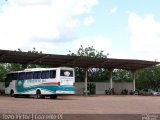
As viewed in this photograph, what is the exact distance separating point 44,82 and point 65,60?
11.6 m

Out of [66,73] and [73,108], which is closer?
[73,108]

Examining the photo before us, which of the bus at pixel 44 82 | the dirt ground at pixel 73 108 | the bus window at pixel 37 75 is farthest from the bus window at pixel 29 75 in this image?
the dirt ground at pixel 73 108

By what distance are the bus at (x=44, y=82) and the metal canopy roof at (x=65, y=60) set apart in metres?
3.17

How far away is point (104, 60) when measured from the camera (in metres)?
49.7

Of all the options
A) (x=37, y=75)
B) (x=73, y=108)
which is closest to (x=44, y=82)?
(x=37, y=75)

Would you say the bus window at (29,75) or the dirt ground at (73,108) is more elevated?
the bus window at (29,75)

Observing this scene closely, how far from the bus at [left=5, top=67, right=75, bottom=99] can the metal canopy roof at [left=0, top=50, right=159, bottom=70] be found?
10.4 feet

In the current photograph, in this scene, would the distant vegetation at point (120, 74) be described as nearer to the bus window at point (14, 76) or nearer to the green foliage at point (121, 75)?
the green foliage at point (121, 75)

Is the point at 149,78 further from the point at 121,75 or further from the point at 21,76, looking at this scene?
the point at 21,76

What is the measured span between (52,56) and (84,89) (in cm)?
1143

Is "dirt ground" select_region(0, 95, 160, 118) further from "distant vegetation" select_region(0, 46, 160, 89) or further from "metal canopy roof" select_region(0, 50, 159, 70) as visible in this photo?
"distant vegetation" select_region(0, 46, 160, 89)

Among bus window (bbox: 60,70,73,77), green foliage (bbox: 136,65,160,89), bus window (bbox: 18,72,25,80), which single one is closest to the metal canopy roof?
bus window (bbox: 18,72,25,80)

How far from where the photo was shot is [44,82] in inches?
1431

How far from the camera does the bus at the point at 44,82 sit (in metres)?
35.2
